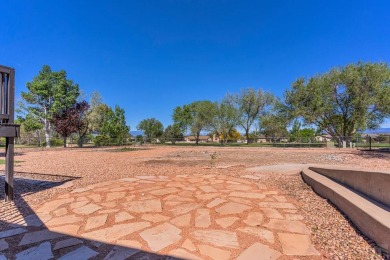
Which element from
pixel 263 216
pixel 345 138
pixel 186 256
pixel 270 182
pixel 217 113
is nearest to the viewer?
pixel 186 256

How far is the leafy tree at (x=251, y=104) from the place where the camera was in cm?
2883

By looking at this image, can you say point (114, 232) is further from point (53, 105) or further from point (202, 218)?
point (53, 105)

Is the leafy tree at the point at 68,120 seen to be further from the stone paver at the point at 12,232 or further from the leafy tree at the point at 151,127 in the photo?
the leafy tree at the point at 151,127

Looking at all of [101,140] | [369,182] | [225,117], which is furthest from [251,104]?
[369,182]

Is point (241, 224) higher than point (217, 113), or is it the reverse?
point (217, 113)

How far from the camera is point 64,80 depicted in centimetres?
1934

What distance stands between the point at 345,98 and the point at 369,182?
1934cm

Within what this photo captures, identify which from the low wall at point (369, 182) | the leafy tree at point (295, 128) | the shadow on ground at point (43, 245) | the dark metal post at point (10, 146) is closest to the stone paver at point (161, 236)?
the shadow on ground at point (43, 245)

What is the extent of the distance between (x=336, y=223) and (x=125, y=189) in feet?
10.8

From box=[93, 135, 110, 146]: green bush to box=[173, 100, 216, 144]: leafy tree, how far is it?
13.3 meters

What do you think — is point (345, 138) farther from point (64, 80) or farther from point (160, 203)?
point (64, 80)

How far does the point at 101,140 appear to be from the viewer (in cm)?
2141

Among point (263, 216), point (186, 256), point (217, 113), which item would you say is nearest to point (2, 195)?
point (186, 256)

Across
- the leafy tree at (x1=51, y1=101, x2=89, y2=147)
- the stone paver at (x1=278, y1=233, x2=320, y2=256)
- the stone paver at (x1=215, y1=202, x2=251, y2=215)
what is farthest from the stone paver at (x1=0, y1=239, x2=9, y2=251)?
the leafy tree at (x1=51, y1=101, x2=89, y2=147)
